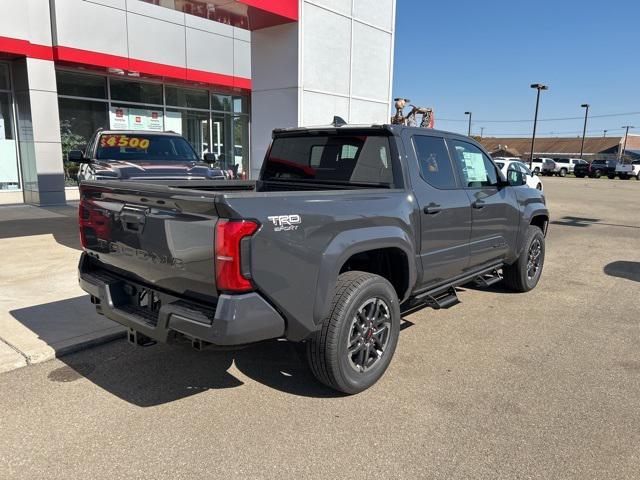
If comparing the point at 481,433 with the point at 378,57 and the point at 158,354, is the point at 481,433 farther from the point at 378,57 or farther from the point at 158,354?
the point at 378,57

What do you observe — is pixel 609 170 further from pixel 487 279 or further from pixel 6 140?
pixel 6 140

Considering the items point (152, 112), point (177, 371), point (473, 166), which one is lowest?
point (177, 371)

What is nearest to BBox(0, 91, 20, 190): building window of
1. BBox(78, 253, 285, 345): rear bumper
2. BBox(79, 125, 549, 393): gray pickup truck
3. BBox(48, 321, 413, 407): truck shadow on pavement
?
BBox(79, 125, 549, 393): gray pickup truck

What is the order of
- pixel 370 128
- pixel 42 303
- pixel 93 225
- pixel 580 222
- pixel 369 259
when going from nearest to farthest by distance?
pixel 93 225, pixel 369 259, pixel 370 128, pixel 42 303, pixel 580 222

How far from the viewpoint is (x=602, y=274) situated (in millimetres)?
7504

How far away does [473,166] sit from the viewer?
16.7 ft

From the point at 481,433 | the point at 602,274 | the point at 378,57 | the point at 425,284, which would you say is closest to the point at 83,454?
the point at 481,433

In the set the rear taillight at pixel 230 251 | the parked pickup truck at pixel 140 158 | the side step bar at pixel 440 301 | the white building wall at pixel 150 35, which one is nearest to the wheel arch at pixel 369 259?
Answer: the side step bar at pixel 440 301

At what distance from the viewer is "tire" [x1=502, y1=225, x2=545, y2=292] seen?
6.04 m

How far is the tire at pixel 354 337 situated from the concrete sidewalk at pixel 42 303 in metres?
2.20

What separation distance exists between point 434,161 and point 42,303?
4.27m

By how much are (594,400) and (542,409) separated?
18.0 inches

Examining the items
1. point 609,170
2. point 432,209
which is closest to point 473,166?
point 432,209

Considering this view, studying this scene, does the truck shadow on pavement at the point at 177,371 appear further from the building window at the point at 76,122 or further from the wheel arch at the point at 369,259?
the building window at the point at 76,122
